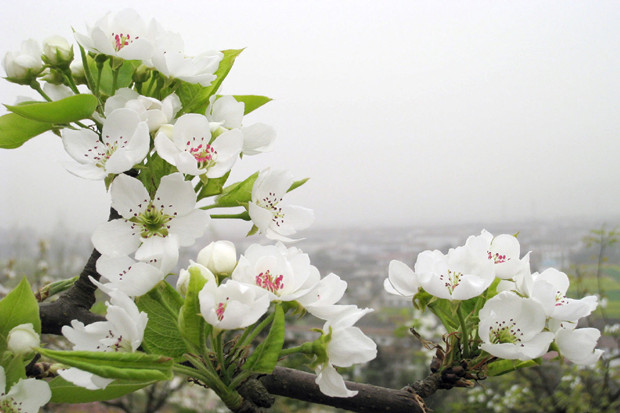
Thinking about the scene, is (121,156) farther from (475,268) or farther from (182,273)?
(475,268)

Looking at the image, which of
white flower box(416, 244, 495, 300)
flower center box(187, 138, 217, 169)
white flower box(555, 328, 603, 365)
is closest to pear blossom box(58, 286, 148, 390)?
flower center box(187, 138, 217, 169)

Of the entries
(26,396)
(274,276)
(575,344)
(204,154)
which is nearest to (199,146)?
(204,154)

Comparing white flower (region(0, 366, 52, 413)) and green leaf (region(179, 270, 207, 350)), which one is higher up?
green leaf (region(179, 270, 207, 350))

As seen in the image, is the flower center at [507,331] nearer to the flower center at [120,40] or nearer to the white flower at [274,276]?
the white flower at [274,276]

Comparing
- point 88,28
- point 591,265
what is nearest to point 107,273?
point 88,28

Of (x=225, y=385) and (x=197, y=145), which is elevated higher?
A: (x=197, y=145)

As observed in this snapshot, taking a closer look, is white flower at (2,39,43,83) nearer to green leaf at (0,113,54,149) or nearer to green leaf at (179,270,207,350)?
green leaf at (0,113,54,149)
